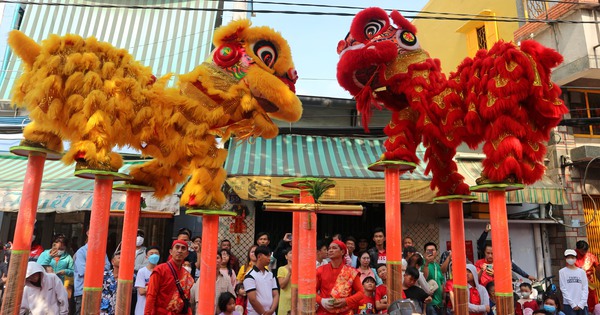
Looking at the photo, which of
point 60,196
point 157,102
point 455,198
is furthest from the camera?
point 60,196

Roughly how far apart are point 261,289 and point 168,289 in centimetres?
134

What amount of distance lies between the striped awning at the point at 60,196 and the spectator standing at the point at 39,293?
101 inches

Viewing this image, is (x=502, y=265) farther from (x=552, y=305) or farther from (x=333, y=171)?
(x=333, y=171)

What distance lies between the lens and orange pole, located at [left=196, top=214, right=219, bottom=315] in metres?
3.56

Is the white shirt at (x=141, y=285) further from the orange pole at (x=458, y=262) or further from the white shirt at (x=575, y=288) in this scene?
the white shirt at (x=575, y=288)

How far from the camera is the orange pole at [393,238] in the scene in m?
4.01

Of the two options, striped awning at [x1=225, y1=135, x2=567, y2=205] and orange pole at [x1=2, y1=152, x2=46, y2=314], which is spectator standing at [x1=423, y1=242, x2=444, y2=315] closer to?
striped awning at [x1=225, y1=135, x2=567, y2=205]

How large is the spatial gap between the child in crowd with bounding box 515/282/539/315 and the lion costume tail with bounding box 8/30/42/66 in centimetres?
686

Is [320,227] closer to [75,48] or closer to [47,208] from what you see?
[47,208]

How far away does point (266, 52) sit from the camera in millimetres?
4004

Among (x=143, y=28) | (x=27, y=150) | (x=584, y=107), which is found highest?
(x=143, y=28)

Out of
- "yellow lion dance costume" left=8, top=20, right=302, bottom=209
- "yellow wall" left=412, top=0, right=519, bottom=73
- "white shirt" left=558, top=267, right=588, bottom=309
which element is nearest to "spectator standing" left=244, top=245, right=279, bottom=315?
Answer: "yellow lion dance costume" left=8, top=20, right=302, bottom=209

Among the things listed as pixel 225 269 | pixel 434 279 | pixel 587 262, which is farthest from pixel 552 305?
pixel 225 269

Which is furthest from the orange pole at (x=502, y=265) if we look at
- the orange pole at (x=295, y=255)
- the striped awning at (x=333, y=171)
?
the striped awning at (x=333, y=171)
